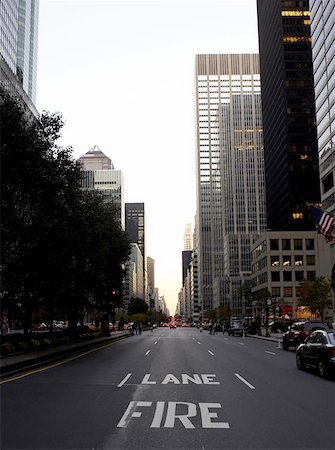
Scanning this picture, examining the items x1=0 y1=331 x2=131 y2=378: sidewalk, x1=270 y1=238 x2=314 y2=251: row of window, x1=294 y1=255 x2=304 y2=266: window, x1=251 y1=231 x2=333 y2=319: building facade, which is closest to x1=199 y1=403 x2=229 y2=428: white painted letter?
x1=0 y1=331 x2=131 y2=378: sidewalk

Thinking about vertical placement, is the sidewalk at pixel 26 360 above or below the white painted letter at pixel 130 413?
below

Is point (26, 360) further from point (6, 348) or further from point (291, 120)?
point (291, 120)

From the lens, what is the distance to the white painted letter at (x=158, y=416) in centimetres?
868

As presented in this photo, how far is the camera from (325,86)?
73688mm

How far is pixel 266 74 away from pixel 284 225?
5498 centimetres

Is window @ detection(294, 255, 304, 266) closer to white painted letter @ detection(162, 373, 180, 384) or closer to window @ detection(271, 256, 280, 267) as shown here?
window @ detection(271, 256, 280, 267)

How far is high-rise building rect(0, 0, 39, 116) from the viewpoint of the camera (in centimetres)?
11001

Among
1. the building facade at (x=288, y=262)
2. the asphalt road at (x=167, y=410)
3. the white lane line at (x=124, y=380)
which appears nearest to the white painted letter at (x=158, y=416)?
the asphalt road at (x=167, y=410)

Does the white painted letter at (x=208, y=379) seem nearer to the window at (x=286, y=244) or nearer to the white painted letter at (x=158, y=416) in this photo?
the white painted letter at (x=158, y=416)

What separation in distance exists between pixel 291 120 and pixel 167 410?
13513 centimetres

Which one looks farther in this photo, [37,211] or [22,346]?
[37,211]

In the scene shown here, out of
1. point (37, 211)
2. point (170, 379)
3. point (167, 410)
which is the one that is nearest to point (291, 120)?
point (37, 211)

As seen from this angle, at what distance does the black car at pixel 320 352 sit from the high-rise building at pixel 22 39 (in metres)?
107

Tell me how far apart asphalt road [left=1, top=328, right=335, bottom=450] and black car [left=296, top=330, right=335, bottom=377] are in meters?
0.41
